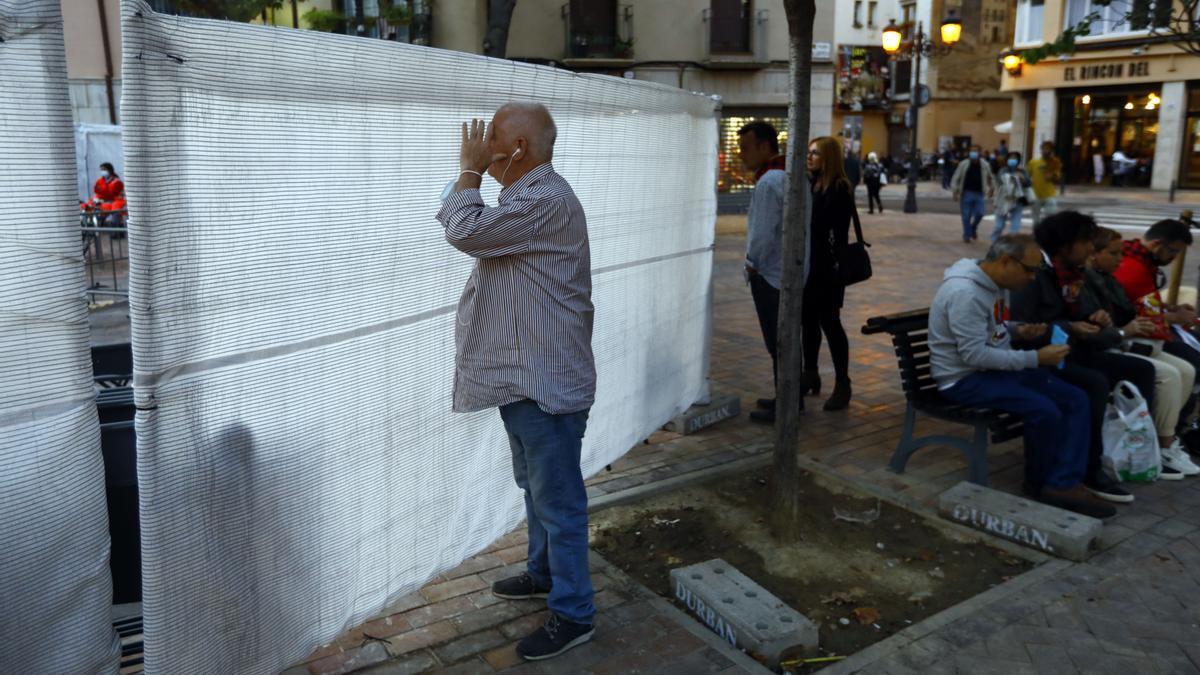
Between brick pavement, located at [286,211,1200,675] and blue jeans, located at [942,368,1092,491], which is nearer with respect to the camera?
brick pavement, located at [286,211,1200,675]

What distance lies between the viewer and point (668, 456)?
543cm

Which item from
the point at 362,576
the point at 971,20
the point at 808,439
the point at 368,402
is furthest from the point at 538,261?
the point at 971,20

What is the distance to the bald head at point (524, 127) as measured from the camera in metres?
3.02

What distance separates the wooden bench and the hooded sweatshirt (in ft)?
0.53

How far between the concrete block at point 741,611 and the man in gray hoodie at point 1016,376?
1.85 meters

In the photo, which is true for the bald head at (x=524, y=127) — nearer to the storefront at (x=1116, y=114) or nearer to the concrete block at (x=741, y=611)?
the concrete block at (x=741, y=611)

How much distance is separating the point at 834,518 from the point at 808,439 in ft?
4.03

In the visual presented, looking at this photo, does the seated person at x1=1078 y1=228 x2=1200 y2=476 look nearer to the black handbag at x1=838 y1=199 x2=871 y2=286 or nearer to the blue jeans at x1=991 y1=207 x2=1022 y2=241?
the black handbag at x1=838 y1=199 x2=871 y2=286

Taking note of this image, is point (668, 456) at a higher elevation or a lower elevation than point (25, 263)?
lower

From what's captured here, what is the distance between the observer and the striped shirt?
3021 mm

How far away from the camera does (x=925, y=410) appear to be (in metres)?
4.88

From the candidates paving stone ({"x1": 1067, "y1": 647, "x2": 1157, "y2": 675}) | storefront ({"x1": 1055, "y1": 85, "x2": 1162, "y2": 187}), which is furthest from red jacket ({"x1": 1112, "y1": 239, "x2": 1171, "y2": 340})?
storefront ({"x1": 1055, "y1": 85, "x2": 1162, "y2": 187})

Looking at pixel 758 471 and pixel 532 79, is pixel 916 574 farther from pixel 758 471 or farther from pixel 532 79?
pixel 532 79

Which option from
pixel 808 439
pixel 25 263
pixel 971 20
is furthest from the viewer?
pixel 971 20
